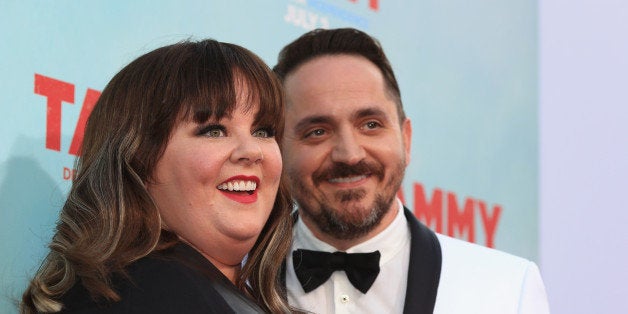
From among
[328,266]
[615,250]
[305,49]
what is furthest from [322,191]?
[615,250]

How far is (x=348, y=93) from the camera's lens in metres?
2.69

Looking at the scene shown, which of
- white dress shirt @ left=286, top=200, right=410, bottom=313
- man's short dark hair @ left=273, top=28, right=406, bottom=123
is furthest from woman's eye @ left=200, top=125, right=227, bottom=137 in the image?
man's short dark hair @ left=273, top=28, right=406, bottom=123

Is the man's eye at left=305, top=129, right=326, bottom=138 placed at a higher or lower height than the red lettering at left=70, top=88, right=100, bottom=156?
lower

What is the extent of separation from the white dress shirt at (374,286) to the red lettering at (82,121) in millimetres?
642

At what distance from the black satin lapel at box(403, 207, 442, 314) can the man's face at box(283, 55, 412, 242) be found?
0.11 m

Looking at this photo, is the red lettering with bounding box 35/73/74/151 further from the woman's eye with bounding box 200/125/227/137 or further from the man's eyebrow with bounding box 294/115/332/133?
the man's eyebrow with bounding box 294/115/332/133

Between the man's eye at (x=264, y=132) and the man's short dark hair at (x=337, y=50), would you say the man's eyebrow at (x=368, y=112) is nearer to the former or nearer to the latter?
the man's short dark hair at (x=337, y=50)

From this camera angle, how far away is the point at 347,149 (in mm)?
2611

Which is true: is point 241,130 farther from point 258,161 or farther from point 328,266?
point 328,266

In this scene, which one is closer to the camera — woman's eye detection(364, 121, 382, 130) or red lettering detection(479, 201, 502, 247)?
woman's eye detection(364, 121, 382, 130)

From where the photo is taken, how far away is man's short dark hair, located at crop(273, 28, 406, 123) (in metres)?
2.79

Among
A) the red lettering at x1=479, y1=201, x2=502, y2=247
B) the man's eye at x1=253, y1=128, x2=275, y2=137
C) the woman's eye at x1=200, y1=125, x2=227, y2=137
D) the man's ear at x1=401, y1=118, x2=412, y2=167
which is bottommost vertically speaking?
the red lettering at x1=479, y1=201, x2=502, y2=247

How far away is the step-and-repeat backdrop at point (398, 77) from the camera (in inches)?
86.2

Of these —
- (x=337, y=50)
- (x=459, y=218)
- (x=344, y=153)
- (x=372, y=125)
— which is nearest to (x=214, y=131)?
(x=344, y=153)
